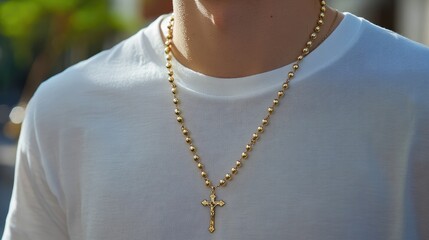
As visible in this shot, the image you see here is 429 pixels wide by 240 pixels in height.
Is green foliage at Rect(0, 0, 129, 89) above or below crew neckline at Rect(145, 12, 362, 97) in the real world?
above

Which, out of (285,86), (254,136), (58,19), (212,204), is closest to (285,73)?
(285,86)

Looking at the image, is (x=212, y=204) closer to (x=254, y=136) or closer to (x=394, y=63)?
(x=254, y=136)

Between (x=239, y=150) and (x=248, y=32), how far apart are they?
0.75 ft

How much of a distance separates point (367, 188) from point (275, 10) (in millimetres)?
390

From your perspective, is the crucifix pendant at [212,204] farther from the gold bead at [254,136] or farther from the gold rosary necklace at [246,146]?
the gold bead at [254,136]

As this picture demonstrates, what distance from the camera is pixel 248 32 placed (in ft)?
6.35

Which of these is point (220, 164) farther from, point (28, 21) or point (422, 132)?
point (28, 21)

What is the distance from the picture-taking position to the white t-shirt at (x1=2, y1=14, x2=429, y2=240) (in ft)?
5.96

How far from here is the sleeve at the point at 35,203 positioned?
6.77ft

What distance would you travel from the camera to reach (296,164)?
1.85m

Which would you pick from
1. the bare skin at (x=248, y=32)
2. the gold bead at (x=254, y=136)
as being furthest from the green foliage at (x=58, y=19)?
the gold bead at (x=254, y=136)

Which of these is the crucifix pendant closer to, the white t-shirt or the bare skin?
the white t-shirt

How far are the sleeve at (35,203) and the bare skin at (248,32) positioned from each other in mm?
398

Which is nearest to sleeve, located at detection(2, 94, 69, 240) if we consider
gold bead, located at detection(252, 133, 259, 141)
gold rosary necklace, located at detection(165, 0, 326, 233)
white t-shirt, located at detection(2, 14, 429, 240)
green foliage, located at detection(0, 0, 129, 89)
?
white t-shirt, located at detection(2, 14, 429, 240)
